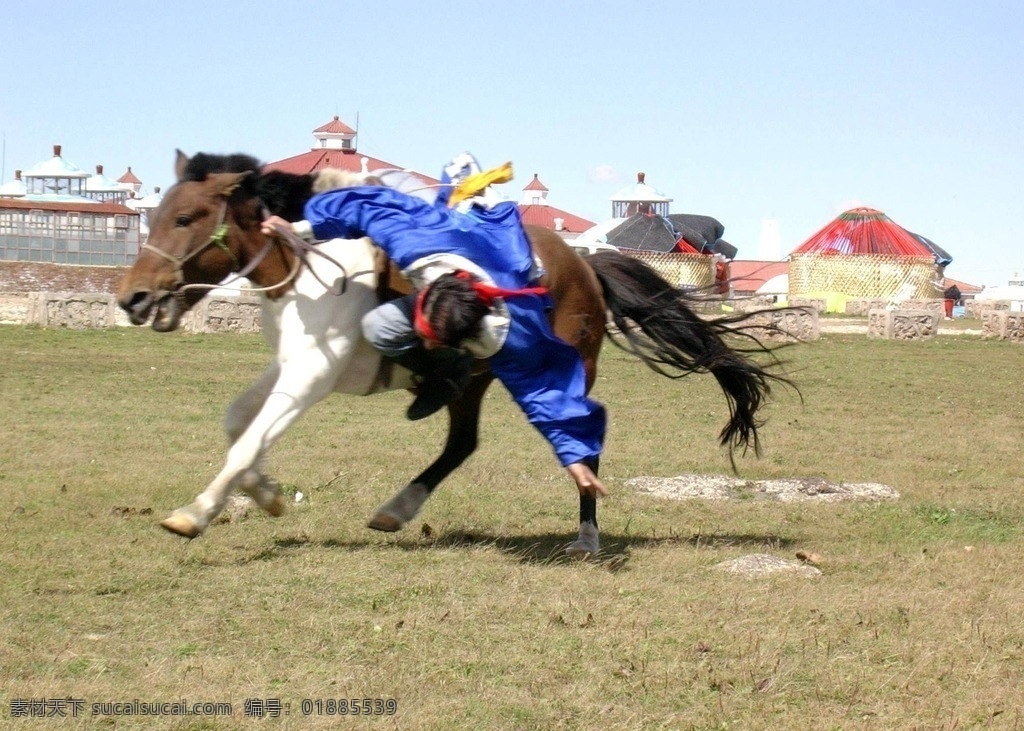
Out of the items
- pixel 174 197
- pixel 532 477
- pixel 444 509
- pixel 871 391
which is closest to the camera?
pixel 174 197

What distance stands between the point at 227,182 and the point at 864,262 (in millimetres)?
43902

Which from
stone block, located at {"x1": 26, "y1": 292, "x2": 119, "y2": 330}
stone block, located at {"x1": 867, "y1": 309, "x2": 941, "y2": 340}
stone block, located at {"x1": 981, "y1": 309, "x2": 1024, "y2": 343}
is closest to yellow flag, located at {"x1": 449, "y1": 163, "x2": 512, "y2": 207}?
stone block, located at {"x1": 26, "y1": 292, "x2": 119, "y2": 330}

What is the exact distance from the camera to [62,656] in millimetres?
4805

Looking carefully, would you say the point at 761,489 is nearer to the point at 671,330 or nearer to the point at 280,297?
the point at 671,330

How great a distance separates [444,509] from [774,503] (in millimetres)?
2356

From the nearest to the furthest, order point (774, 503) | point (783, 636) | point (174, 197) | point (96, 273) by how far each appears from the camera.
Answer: point (783, 636)
point (174, 197)
point (774, 503)
point (96, 273)

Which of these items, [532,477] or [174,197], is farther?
[532,477]

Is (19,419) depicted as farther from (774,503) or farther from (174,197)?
(774,503)

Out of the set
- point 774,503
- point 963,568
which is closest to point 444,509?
point 774,503

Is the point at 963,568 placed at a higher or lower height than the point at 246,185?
lower

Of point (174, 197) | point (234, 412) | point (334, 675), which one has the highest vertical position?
point (174, 197)

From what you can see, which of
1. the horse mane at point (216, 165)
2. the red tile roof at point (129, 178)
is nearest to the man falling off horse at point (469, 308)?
the horse mane at point (216, 165)

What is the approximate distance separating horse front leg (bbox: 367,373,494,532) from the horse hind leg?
32.4 inches

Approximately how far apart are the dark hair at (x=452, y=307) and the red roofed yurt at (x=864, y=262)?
4165 cm
